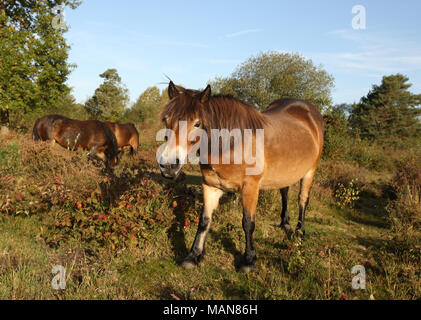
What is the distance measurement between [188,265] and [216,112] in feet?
6.57

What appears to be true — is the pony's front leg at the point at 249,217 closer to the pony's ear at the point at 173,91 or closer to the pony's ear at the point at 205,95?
the pony's ear at the point at 205,95

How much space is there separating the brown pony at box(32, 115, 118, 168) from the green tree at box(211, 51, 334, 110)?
11356 millimetres

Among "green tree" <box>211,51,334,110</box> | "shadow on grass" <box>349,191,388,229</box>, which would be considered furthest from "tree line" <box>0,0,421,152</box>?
"shadow on grass" <box>349,191,388,229</box>

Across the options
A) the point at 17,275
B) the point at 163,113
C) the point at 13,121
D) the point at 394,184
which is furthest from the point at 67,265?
the point at 13,121

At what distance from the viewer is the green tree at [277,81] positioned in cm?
1784

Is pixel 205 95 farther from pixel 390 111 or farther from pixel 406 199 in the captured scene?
pixel 390 111

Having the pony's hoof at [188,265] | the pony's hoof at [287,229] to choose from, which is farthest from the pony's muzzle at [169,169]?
the pony's hoof at [287,229]

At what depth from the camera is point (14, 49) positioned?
37.0 feet

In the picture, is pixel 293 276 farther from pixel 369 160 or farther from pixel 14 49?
pixel 14 49

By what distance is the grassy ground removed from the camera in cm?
270

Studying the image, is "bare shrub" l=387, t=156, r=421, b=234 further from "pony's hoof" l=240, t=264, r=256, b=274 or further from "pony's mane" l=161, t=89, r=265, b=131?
"pony's mane" l=161, t=89, r=265, b=131

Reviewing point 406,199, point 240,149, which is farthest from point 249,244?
point 406,199

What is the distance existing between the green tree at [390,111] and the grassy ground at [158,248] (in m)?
24.5
